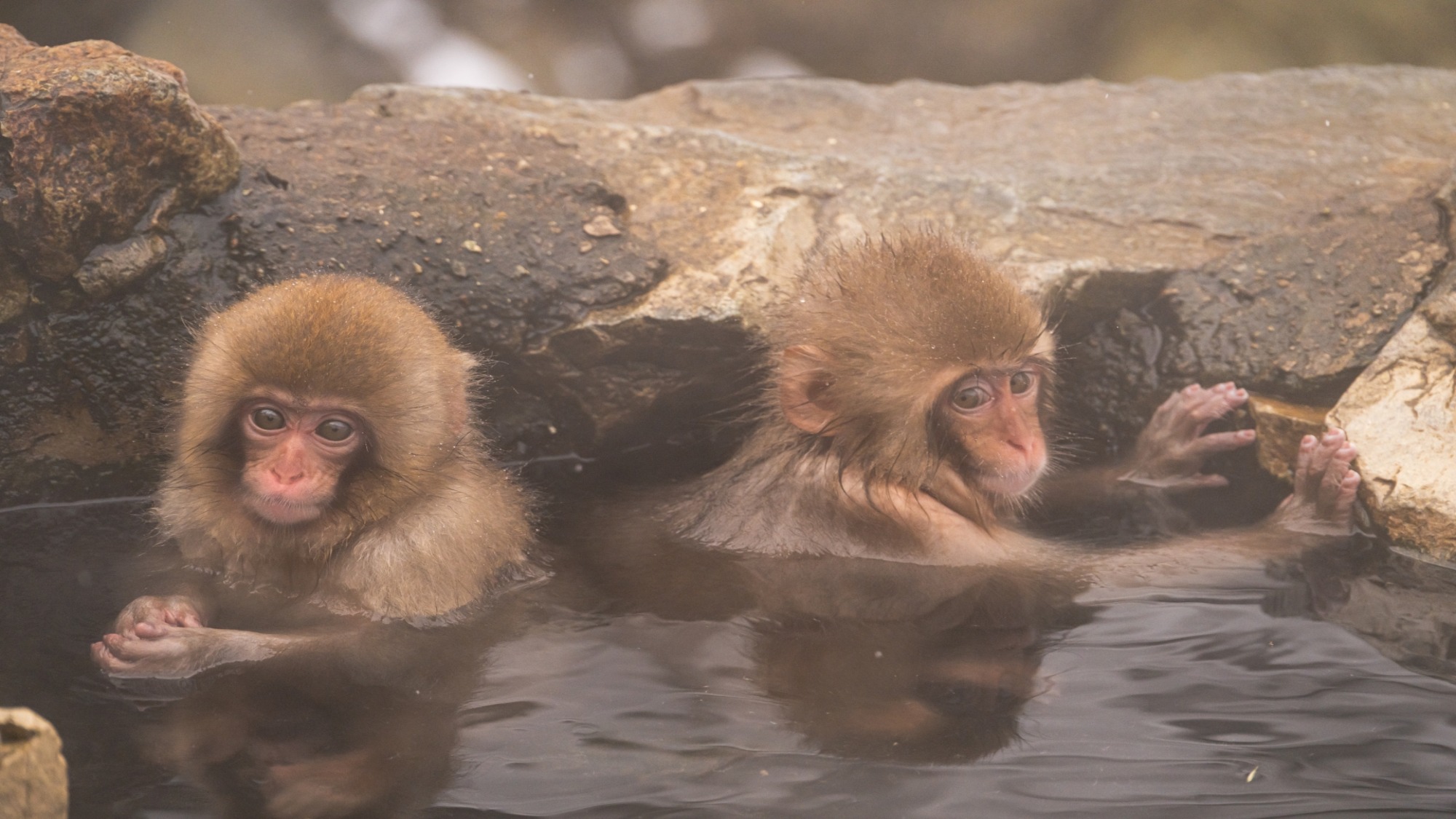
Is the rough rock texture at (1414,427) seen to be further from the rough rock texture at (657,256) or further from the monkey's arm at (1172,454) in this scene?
the monkey's arm at (1172,454)

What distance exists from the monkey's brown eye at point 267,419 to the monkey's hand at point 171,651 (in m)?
0.57

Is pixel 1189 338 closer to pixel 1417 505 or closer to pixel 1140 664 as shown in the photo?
pixel 1417 505

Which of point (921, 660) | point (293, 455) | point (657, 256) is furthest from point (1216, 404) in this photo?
point (293, 455)

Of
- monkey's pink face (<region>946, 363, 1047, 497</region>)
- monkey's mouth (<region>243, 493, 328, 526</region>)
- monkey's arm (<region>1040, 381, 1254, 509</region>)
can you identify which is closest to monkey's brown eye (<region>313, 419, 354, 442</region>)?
monkey's mouth (<region>243, 493, 328, 526</region>)

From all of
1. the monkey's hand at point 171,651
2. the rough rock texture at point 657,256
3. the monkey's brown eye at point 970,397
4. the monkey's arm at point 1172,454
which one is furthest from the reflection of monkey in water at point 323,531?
the monkey's arm at point 1172,454

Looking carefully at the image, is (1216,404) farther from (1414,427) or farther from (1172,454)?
(1414,427)

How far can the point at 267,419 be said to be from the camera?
3.64m

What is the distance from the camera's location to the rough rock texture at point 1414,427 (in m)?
4.10

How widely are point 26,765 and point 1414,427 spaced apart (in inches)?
158

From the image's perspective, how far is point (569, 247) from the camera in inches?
192

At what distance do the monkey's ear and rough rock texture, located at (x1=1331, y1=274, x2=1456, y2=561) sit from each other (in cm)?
177

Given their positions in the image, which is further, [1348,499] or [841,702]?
[1348,499]

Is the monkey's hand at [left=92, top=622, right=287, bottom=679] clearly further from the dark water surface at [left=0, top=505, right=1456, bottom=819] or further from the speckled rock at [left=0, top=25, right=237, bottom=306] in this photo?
the speckled rock at [left=0, top=25, right=237, bottom=306]

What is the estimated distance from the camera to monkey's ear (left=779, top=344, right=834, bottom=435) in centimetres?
418
